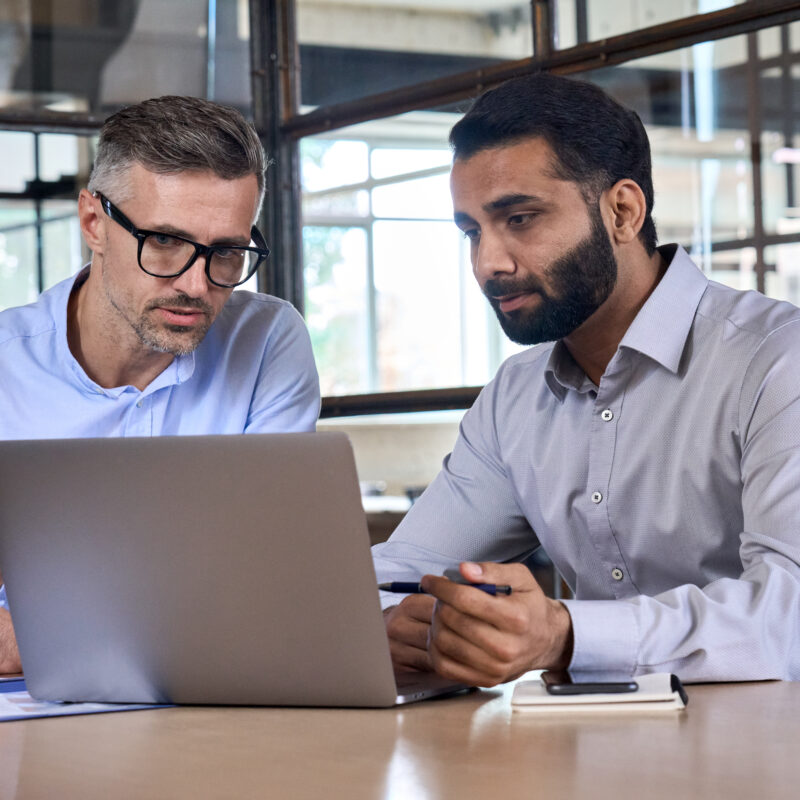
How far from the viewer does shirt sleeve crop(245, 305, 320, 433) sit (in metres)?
1.96

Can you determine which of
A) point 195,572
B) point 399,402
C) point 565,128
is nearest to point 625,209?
point 565,128

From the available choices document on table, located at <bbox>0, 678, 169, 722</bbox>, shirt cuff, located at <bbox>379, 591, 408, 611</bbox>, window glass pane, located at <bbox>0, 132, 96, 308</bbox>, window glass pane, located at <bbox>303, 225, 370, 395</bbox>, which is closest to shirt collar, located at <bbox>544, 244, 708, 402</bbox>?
shirt cuff, located at <bbox>379, 591, 408, 611</bbox>

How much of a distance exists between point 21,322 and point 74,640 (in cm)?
93

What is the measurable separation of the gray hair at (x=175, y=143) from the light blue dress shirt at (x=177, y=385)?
0.25 metres

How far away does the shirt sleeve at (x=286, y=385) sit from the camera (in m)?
1.96

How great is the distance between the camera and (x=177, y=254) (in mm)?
1799

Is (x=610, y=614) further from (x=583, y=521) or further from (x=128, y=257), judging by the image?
(x=128, y=257)

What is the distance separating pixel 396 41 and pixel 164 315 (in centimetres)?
189

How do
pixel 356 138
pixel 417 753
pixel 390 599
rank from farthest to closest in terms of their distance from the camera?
1. pixel 356 138
2. pixel 390 599
3. pixel 417 753

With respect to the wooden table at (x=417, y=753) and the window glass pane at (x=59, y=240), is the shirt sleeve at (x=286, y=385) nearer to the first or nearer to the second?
the wooden table at (x=417, y=753)

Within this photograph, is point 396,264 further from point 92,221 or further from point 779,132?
point 92,221

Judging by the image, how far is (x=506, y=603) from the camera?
3.70 feet

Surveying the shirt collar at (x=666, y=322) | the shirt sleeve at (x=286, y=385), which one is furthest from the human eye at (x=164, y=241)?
the shirt collar at (x=666, y=322)

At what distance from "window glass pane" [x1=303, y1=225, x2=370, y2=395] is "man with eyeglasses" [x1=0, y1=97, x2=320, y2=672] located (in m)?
1.44
